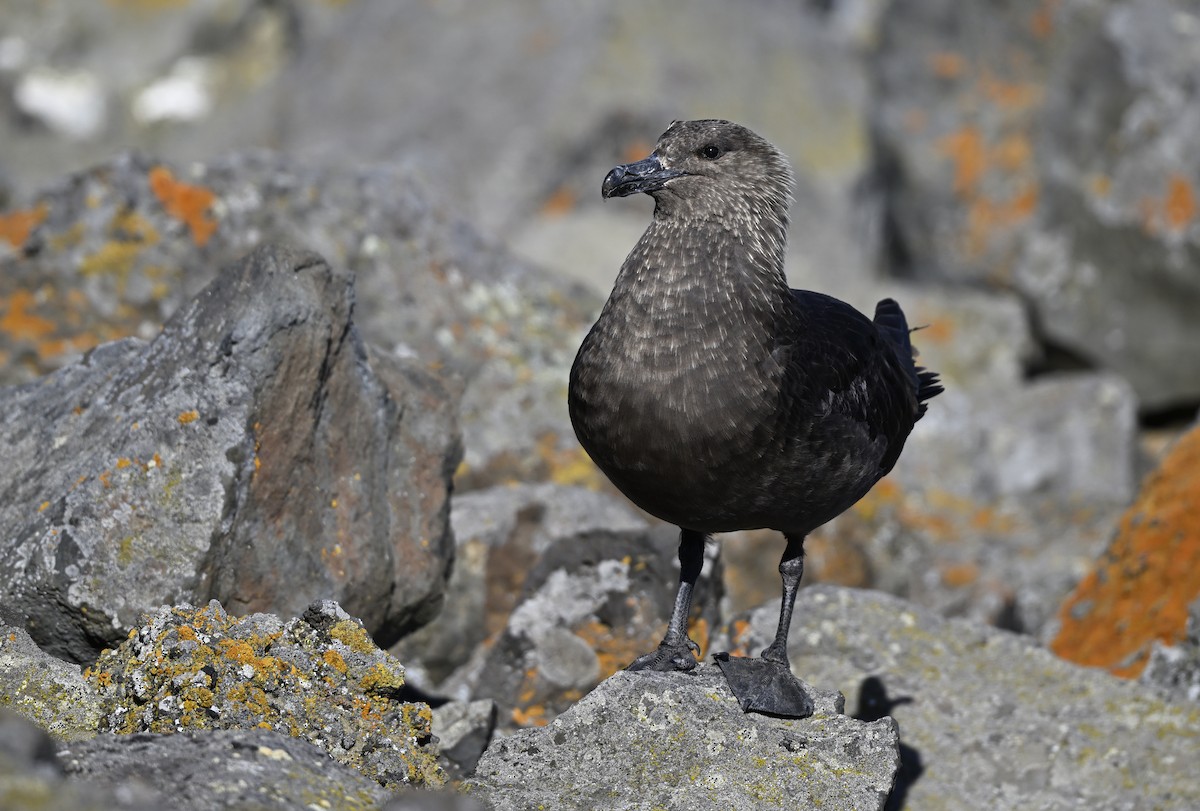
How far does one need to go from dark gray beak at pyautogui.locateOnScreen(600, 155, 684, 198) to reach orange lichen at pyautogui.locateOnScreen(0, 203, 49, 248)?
4.72 m

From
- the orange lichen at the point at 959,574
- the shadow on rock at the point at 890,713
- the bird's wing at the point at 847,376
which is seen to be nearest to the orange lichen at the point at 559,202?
the orange lichen at the point at 959,574

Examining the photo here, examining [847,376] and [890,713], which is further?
[890,713]

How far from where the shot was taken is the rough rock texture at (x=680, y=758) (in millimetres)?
5242

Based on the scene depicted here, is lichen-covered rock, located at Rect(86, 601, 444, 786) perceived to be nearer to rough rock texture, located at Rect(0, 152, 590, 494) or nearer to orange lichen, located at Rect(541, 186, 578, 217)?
rough rock texture, located at Rect(0, 152, 590, 494)

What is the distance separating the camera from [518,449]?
9273 mm

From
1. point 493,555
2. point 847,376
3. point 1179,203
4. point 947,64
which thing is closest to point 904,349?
point 847,376

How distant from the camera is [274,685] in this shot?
16.8 ft

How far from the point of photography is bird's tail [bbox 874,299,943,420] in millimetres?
7567

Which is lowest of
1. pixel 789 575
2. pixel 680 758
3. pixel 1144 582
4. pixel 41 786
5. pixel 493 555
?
pixel 41 786

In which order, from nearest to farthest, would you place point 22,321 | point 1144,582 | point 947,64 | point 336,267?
point 1144,582
point 22,321
point 336,267
point 947,64

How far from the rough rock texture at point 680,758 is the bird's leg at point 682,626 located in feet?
1.77

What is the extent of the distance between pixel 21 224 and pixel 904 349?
5722 millimetres

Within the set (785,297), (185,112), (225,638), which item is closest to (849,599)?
(785,297)

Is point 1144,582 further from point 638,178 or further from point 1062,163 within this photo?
point 1062,163
